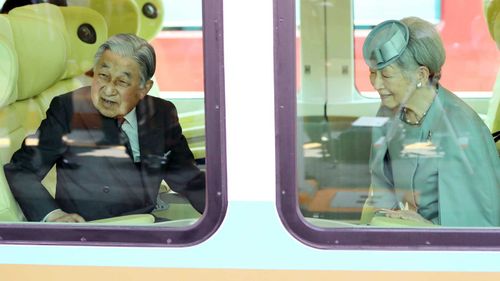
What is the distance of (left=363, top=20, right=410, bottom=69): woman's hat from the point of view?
7.80ft

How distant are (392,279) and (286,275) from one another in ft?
0.96

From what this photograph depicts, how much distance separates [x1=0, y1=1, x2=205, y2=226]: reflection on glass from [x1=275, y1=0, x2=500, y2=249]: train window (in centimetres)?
33

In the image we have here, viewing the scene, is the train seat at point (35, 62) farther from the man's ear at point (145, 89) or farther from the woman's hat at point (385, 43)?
the woman's hat at point (385, 43)

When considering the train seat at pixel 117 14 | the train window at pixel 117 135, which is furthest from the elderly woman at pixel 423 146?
the train seat at pixel 117 14

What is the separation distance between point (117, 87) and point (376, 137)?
84 cm

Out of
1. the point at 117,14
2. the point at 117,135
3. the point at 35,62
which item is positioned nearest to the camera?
the point at 117,135

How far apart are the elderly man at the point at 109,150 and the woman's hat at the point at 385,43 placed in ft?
2.13

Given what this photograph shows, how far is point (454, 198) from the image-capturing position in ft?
7.47

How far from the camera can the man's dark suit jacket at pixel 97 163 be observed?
7.92 ft

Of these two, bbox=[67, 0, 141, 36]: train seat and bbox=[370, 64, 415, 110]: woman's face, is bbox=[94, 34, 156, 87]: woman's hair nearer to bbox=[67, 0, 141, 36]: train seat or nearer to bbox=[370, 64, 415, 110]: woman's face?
bbox=[67, 0, 141, 36]: train seat

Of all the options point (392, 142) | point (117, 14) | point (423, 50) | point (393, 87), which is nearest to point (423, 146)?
point (392, 142)

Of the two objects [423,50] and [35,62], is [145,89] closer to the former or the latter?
[35,62]

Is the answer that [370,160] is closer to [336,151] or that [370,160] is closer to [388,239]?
[336,151]

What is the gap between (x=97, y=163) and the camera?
8.11ft
